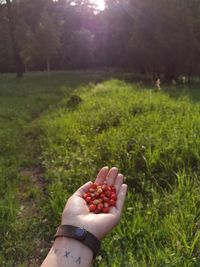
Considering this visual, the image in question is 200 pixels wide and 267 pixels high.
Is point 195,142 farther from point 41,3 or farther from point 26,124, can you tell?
point 41,3

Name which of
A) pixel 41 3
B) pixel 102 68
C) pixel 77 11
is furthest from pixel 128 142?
pixel 77 11

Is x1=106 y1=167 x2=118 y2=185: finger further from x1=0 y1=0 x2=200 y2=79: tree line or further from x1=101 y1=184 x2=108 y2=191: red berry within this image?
x1=0 y1=0 x2=200 y2=79: tree line

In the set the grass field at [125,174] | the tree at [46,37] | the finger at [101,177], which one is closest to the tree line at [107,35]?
the tree at [46,37]

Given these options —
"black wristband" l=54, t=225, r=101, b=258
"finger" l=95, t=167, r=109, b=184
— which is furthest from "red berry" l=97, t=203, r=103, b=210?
"finger" l=95, t=167, r=109, b=184

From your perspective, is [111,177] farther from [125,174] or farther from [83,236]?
[125,174]

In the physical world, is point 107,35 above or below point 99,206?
above

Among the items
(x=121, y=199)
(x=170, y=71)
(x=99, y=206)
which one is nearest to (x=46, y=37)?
(x=170, y=71)

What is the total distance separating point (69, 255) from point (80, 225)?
27 centimetres

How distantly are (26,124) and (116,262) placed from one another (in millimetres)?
7092

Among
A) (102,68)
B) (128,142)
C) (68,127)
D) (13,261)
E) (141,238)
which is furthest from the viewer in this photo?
(102,68)

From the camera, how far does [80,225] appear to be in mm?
2254

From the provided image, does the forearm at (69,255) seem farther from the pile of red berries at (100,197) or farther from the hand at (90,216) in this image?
the pile of red berries at (100,197)

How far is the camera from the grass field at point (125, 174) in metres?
2.97

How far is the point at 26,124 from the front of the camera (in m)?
9.38
